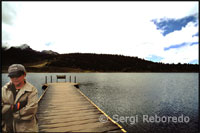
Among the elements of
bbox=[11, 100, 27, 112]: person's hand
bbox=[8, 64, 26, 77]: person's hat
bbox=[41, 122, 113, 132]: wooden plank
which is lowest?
bbox=[41, 122, 113, 132]: wooden plank

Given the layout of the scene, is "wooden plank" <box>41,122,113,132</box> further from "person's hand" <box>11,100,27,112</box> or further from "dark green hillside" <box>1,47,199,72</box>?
"dark green hillside" <box>1,47,199,72</box>

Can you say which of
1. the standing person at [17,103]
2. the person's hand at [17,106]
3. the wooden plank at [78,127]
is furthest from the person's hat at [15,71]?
the wooden plank at [78,127]

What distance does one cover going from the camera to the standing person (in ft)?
7.77

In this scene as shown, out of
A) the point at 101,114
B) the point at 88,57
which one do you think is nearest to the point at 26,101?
the point at 101,114

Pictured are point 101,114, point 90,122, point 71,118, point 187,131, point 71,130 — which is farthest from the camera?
point 187,131

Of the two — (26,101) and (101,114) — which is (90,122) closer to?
(101,114)

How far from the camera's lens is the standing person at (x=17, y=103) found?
2.37 metres

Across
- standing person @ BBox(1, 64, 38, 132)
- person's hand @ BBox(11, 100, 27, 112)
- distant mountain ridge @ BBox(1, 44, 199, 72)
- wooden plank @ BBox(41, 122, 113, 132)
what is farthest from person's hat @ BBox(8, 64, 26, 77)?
distant mountain ridge @ BBox(1, 44, 199, 72)

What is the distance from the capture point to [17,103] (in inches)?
95.6

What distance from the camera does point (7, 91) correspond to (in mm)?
2471

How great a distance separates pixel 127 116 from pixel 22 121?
1108cm

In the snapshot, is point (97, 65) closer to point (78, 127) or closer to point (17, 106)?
point (78, 127)

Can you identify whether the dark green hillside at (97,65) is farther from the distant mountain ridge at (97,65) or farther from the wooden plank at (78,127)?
the wooden plank at (78,127)

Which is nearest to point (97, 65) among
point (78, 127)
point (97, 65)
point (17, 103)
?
point (97, 65)
